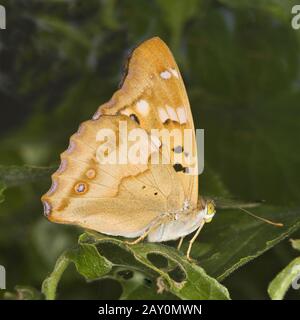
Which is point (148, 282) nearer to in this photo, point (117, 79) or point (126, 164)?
point (126, 164)

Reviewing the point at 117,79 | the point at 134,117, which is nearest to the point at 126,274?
the point at 134,117

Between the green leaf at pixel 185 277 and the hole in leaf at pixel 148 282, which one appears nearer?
the green leaf at pixel 185 277

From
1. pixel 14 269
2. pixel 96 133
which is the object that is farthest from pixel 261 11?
pixel 14 269

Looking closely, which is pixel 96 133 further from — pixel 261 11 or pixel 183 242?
pixel 261 11
